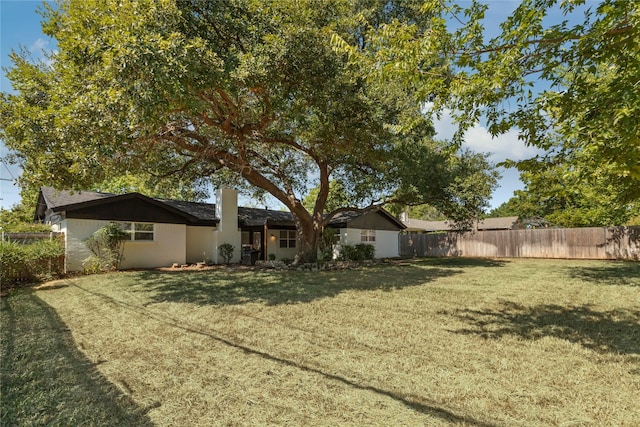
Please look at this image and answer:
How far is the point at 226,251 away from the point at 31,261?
7.68 meters

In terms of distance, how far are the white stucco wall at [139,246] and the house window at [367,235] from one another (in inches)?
436

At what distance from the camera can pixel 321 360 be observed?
4070mm

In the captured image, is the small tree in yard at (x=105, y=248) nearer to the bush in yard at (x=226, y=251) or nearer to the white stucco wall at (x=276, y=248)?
the bush in yard at (x=226, y=251)

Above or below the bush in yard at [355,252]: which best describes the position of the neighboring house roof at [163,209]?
above

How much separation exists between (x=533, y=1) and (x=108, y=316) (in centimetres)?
837

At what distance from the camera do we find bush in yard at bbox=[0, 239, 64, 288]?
388 inches

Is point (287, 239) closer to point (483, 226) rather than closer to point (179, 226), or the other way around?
point (179, 226)

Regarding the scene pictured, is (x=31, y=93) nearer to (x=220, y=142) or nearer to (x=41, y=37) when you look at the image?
(x=41, y=37)

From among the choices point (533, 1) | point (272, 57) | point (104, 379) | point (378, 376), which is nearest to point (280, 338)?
point (378, 376)

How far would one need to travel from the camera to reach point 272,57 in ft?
26.6

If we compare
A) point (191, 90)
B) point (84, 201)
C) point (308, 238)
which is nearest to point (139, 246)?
point (84, 201)

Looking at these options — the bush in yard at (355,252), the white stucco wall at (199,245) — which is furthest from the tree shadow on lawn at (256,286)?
the bush in yard at (355,252)

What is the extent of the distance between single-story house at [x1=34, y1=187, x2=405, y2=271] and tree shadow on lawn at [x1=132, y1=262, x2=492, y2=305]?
2607 mm

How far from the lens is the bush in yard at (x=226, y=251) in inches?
661
